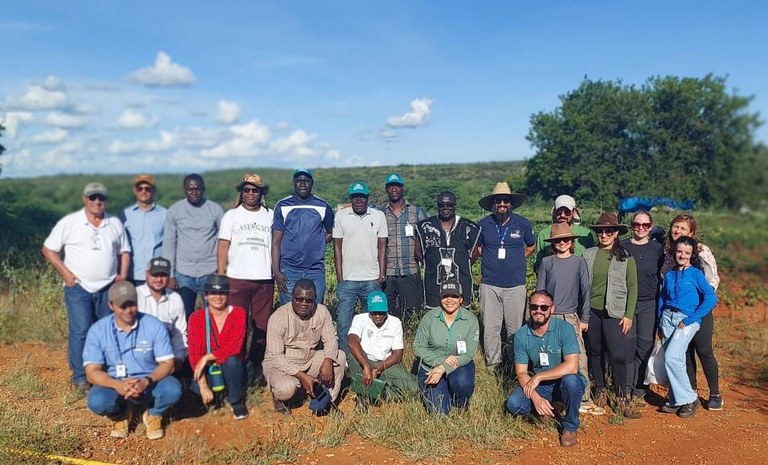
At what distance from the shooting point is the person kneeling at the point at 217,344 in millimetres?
4992

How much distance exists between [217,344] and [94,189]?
1.78 m

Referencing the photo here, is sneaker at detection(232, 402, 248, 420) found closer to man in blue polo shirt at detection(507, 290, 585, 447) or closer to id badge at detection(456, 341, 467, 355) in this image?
id badge at detection(456, 341, 467, 355)

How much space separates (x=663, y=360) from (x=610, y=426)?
830 millimetres

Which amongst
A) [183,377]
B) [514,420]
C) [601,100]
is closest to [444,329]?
[514,420]

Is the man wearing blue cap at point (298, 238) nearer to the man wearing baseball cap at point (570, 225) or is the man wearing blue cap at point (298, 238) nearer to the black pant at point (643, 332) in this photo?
the man wearing baseball cap at point (570, 225)

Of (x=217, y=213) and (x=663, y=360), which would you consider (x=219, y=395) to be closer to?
(x=217, y=213)

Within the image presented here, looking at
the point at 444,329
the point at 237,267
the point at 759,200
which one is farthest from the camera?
the point at 237,267

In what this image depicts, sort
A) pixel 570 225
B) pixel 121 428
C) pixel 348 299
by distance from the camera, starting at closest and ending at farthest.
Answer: pixel 121 428 → pixel 570 225 → pixel 348 299

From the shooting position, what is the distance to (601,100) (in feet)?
69.3

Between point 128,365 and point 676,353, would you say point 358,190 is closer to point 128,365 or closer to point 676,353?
point 128,365

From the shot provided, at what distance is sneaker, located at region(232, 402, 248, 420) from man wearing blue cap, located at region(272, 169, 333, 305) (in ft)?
3.52

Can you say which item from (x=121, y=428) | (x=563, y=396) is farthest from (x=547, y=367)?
(x=121, y=428)

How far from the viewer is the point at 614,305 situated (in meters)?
5.05

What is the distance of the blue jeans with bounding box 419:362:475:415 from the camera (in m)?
4.94
